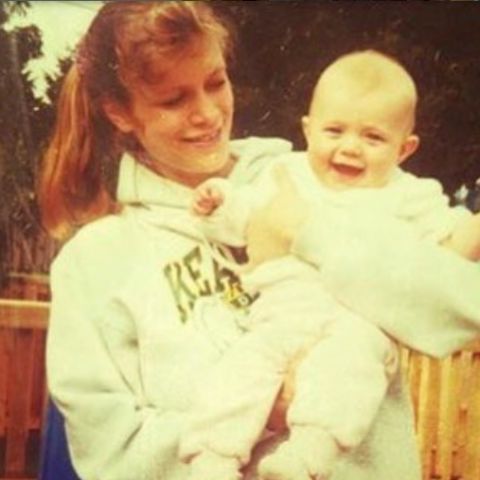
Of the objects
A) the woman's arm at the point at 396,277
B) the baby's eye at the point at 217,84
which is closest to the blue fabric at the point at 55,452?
the woman's arm at the point at 396,277

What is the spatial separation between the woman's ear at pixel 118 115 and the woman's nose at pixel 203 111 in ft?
0.38

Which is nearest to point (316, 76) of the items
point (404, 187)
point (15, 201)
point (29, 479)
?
point (404, 187)

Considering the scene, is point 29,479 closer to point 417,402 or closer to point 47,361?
point 47,361

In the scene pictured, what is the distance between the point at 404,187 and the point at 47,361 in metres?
0.68

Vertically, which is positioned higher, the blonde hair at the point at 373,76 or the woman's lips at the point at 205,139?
the blonde hair at the point at 373,76

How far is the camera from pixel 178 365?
1.87 m

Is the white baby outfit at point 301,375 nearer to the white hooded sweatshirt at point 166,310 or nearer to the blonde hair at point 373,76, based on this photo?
the white hooded sweatshirt at point 166,310

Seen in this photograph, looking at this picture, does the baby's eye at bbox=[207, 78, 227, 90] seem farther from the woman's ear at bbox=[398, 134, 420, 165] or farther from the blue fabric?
the blue fabric

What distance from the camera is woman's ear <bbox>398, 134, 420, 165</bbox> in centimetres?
189

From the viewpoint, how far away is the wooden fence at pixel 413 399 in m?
1.93

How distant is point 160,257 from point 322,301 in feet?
1.01

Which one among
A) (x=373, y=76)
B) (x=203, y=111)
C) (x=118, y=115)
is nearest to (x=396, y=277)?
(x=373, y=76)

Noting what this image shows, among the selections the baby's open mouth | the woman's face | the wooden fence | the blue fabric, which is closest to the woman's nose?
the woman's face

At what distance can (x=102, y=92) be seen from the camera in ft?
6.48
